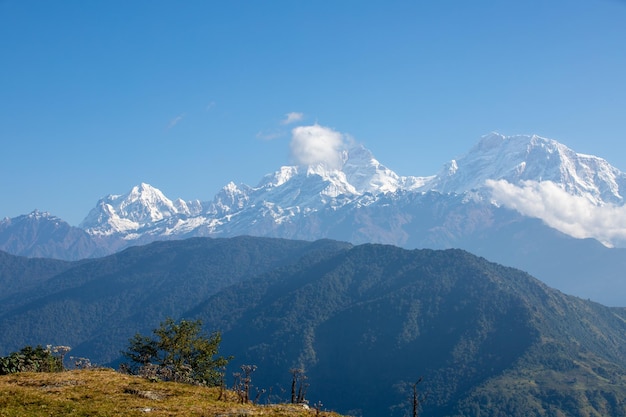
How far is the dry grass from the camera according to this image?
50.9 meters

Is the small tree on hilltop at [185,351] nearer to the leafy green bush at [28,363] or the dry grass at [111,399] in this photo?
the leafy green bush at [28,363]

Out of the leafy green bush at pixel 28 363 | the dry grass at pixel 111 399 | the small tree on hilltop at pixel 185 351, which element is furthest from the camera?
the small tree on hilltop at pixel 185 351

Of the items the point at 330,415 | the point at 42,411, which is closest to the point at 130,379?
the point at 42,411

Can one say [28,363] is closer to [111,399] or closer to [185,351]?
[185,351]

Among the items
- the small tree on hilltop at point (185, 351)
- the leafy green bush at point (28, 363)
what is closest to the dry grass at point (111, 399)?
the leafy green bush at point (28, 363)

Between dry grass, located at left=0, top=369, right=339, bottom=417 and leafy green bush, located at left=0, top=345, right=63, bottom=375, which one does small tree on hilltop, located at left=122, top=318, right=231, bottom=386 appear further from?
dry grass, located at left=0, top=369, right=339, bottom=417

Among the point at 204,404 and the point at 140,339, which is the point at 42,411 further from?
the point at 140,339

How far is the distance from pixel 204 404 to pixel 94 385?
13.1 meters

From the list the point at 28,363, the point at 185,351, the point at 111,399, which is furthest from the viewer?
the point at 185,351

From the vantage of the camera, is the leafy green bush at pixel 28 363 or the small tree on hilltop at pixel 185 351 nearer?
the leafy green bush at pixel 28 363

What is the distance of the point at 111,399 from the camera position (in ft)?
181

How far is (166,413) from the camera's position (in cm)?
5056

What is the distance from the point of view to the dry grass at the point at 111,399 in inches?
2005

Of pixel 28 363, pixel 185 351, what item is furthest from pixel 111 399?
pixel 28 363
